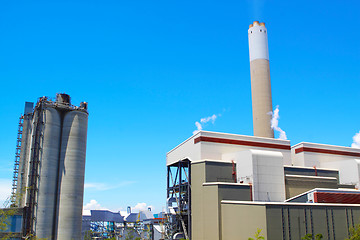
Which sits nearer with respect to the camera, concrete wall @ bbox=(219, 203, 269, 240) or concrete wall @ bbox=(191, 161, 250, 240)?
concrete wall @ bbox=(219, 203, 269, 240)

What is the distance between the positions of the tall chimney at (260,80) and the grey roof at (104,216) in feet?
154

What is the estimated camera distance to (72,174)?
57.1m

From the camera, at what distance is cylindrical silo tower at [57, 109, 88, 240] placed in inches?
2167

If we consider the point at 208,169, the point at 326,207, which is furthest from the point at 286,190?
the point at 208,169

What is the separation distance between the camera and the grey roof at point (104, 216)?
92.1 m

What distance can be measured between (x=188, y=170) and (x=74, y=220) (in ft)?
66.3

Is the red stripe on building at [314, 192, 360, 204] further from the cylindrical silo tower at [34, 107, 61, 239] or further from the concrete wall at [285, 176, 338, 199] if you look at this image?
the cylindrical silo tower at [34, 107, 61, 239]

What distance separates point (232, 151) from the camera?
5928 cm

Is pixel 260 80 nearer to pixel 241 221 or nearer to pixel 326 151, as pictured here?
pixel 326 151

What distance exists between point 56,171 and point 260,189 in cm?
3282

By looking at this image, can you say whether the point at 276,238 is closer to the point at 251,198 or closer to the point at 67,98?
the point at 251,198

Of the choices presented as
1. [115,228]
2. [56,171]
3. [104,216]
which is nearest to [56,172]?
[56,171]

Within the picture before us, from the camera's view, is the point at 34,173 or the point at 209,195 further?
the point at 34,173

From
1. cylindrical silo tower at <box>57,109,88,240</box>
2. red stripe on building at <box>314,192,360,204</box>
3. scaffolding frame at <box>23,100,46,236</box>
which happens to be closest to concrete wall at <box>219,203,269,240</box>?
red stripe on building at <box>314,192,360,204</box>
